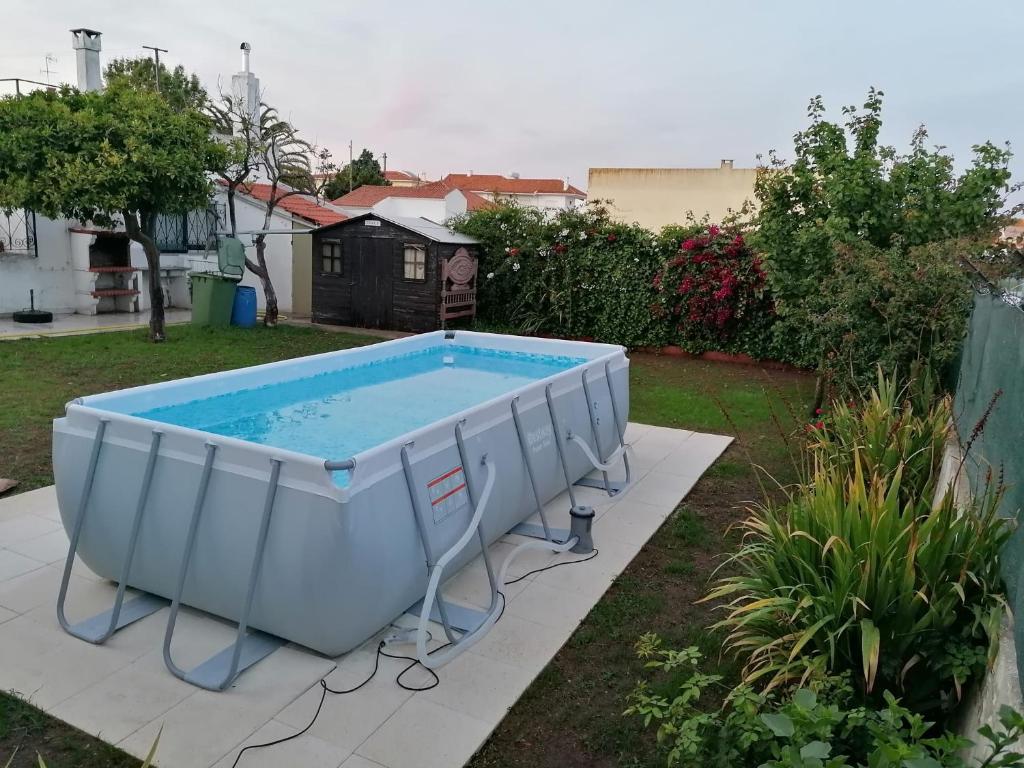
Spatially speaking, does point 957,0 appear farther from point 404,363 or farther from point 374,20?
point 374,20

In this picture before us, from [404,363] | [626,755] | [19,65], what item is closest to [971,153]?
[404,363]

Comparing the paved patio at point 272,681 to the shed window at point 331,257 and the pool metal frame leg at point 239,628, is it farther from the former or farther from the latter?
the shed window at point 331,257

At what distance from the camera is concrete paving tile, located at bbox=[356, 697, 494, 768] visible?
298cm

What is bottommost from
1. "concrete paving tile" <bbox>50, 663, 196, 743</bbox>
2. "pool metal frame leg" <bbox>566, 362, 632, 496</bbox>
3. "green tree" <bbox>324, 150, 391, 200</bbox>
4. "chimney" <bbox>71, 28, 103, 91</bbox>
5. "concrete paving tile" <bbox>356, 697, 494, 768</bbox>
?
"concrete paving tile" <bbox>356, 697, 494, 768</bbox>

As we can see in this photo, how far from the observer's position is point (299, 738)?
306 cm

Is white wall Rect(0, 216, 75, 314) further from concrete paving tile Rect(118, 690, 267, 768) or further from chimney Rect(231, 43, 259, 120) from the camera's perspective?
concrete paving tile Rect(118, 690, 267, 768)

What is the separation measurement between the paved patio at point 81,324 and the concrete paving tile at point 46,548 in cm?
809

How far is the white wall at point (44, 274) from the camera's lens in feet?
43.7

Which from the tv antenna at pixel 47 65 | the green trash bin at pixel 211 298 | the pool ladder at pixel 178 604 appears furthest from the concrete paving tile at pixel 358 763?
the tv antenna at pixel 47 65

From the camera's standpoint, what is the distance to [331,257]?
1448cm

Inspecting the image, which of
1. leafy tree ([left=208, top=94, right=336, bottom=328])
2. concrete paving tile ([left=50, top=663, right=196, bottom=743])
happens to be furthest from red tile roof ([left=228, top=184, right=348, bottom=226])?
concrete paving tile ([left=50, top=663, right=196, bottom=743])

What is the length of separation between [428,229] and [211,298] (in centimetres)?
402

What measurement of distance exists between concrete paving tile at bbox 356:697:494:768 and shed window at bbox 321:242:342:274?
1203 cm

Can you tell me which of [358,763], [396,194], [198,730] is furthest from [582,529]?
[396,194]
